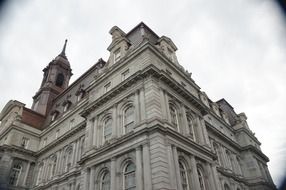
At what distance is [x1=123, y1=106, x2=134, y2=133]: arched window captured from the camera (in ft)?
65.5

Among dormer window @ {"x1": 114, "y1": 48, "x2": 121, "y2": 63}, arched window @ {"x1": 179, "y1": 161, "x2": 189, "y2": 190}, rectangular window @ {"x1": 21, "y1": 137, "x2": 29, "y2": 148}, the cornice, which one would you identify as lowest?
arched window @ {"x1": 179, "y1": 161, "x2": 189, "y2": 190}

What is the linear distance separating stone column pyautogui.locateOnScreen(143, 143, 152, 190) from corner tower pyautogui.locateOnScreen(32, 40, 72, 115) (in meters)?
31.5

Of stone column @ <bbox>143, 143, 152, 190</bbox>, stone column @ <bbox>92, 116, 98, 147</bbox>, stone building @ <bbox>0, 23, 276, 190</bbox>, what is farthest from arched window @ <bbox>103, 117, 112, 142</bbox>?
stone column @ <bbox>143, 143, 152, 190</bbox>

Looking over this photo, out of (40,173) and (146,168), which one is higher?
(40,173)

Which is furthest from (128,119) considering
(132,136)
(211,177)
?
(211,177)

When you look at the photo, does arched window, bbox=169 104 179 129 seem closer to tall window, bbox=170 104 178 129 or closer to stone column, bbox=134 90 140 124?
tall window, bbox=170 104 178 129

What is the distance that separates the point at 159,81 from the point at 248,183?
79.4 feet

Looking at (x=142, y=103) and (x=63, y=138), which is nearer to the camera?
(x=142, y=103)

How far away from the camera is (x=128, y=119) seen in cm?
2053

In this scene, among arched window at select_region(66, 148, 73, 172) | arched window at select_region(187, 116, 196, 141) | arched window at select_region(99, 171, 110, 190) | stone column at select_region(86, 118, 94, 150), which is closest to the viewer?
arched window at select_region(99, 171, 110, 190)

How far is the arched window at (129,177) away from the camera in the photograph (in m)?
17.1

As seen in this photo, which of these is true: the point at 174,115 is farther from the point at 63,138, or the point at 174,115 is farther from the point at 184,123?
the point at 63,138

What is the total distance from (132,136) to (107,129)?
5.06 metres

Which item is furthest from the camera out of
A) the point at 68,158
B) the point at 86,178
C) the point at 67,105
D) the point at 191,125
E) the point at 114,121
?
the point at 67,105
